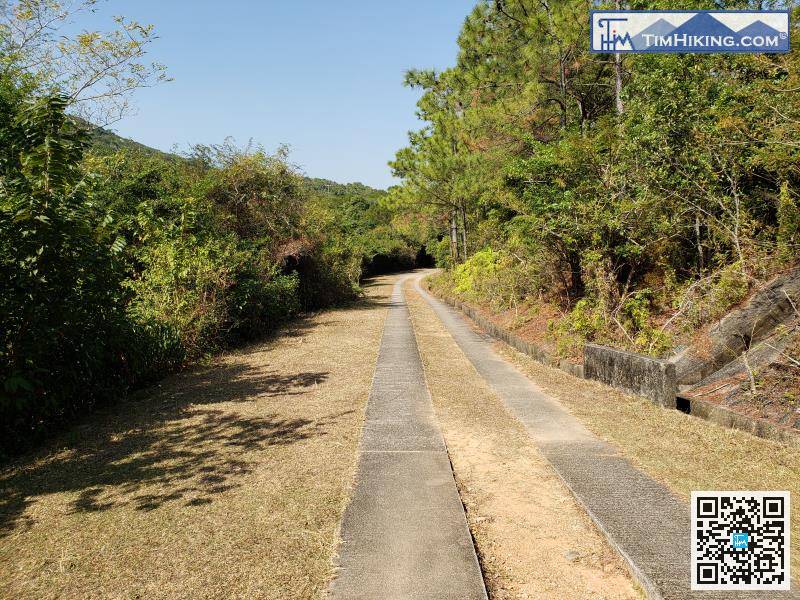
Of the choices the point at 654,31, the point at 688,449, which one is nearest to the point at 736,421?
the point at 688,449

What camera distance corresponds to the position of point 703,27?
10438 mm

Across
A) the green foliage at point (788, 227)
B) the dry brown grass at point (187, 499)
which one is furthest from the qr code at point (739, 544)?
the green foliage at point (788, 227)

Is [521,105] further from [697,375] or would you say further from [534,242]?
[697,375]

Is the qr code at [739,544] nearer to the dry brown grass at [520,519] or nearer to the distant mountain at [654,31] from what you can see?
the dry brown grass at [520,519]

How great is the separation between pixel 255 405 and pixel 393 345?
5458mm

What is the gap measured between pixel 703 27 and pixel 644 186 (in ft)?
13.4

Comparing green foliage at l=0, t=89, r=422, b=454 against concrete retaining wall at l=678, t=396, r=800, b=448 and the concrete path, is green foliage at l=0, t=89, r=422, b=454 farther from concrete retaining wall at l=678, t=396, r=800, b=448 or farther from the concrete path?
concrete retaining wall at l=678, t=396, r=800, b=448

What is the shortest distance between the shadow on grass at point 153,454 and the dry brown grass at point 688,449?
3.20 meters

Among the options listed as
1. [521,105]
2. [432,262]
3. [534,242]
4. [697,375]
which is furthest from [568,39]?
[432,262]

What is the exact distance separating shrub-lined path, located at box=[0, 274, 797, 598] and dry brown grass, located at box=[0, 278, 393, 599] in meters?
0.02

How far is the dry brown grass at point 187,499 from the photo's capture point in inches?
120

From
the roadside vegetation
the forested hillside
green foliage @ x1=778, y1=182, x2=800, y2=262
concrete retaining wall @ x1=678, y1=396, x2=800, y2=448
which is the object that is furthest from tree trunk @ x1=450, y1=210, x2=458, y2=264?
concrete retaining wall @ x1=678, y1=396, x2=800, y2=448

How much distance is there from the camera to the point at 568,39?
13539 millimetres

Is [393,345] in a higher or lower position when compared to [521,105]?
lower
